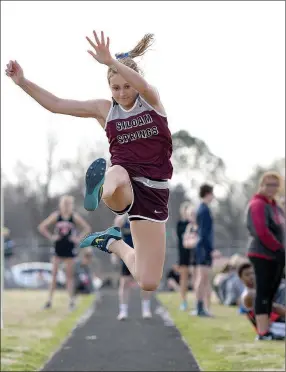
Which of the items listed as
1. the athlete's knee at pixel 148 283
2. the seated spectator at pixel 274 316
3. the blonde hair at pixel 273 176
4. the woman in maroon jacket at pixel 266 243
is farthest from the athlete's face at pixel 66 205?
the athlete's knee at pixel 148 283

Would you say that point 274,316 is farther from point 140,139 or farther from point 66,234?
point 66,234

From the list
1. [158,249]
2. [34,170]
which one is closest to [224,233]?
[34,170]

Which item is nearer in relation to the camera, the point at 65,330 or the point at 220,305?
the point at 65,330

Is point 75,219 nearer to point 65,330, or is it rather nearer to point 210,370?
point 65,330

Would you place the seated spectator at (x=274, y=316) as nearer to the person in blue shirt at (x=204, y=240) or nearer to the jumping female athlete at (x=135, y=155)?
the person in blue shirt at (x=204, y=240)

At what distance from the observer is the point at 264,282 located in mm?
10461

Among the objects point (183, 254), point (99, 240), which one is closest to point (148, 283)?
point (99, 240)

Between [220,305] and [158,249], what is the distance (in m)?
12.3

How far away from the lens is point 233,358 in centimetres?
941

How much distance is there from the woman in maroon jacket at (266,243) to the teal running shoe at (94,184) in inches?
191

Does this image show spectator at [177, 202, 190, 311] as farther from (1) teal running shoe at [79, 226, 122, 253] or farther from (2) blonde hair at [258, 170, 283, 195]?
(1) teal running shoe at [79, 226, 122, 253]

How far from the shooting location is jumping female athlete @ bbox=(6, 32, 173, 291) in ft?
19.4

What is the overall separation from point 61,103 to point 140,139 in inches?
25.3

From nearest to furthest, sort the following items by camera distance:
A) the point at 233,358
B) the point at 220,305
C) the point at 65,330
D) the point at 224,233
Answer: the point at 233,358
the point at 65,330
the point at 220,305
the point at 224,233
